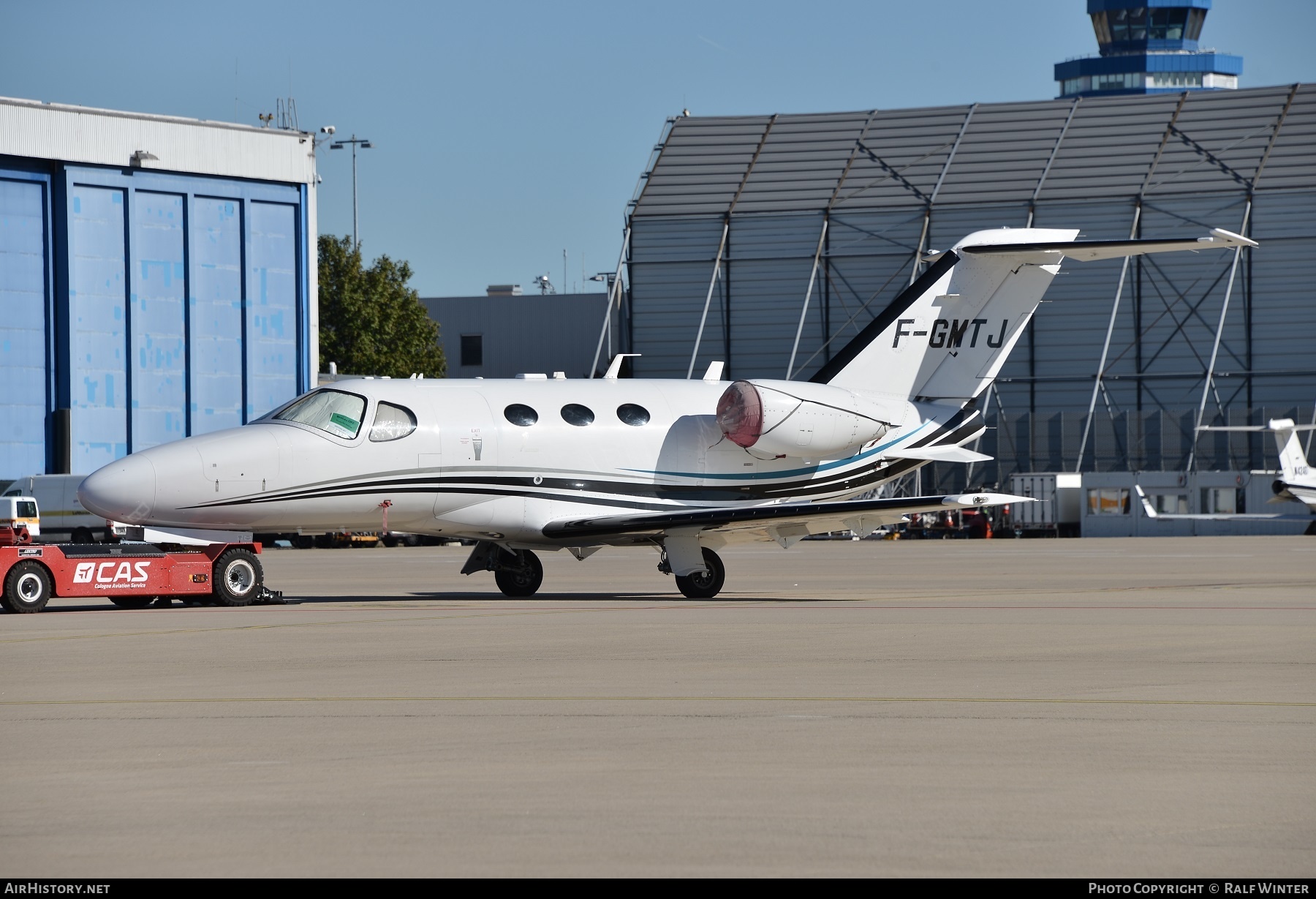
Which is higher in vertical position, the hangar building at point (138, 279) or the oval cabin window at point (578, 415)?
the hangar building at point (138, 279)

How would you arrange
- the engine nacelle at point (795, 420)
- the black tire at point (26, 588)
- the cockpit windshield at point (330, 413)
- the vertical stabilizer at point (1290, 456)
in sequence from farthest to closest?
the vertical stabilizer at point (1290, 456), the engine nacelle at point (795, 420), the cockpit windshield at point (330, 413), the black tire at point (26, 588)

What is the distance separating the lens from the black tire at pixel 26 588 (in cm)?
1916

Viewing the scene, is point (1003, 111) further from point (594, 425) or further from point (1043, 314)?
point (594, 425)

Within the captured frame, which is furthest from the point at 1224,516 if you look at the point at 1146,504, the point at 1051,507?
the point at 1051,507

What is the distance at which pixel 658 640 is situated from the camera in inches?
595

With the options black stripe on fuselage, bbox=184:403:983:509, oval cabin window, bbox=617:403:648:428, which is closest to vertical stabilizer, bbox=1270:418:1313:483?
black stripe on fuselage, bbox=184:403:983:509

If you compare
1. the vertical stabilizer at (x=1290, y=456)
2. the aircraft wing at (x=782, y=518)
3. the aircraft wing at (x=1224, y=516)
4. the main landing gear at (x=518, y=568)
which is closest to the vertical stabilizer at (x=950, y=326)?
the aircraft wing at (x=782, y=518)

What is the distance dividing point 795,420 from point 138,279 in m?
37.3

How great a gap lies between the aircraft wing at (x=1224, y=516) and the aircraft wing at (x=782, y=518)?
146ft

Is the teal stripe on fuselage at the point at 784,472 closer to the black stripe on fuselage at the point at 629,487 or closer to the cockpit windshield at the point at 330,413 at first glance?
the black stripe on fuselage at the point at 629,487

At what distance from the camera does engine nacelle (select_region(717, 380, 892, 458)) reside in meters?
22.0

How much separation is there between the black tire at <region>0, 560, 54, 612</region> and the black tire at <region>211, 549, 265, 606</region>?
1.97 m

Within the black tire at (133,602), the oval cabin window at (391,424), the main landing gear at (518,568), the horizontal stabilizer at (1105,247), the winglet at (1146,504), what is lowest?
the winglet at (1146,504)
